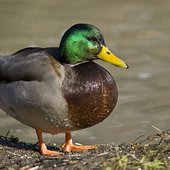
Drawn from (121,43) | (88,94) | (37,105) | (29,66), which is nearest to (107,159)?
(88,94)

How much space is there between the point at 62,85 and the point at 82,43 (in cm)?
45

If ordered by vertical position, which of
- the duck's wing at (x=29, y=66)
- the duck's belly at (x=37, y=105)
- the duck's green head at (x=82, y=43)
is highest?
the duck's green head at (x=82, y=43)

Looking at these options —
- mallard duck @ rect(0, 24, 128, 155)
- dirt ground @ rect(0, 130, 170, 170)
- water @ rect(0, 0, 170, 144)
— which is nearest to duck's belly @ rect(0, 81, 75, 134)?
mallard duck @ rect(0, 24, 128, 155)

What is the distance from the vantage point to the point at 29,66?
16.9 feet

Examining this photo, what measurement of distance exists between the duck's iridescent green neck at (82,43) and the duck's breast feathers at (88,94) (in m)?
0.12

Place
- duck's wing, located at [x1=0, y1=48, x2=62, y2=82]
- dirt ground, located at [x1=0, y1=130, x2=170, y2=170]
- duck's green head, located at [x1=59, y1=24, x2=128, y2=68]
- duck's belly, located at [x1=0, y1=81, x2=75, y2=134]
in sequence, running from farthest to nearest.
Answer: duck's green head, located at [x1=59, y1=24, x2=128, y2=68], duck's wing, located at [x1=0, y1=48, x2=62, y2=82], duck's belly, located at [x1=0, y1=81, x2=75, y2=134], dirt ground, located at [x1=0, y1=130, x2=170, y2=170]

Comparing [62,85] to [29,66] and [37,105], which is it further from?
[29,66]

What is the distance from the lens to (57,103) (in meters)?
4.89

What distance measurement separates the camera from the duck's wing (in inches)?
198

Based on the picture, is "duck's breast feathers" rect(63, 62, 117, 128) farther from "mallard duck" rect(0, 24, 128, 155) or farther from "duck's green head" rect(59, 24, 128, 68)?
"duck's green head" rect(59, 24, 128, 68)

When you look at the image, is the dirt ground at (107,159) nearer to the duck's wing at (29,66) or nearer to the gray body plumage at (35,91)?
the gray body plumage at (35,91)

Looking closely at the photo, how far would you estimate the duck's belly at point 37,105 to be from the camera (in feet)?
16.1

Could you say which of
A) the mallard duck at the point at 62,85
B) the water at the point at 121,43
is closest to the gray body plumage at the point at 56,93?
the mallard duck at the point at 62,85

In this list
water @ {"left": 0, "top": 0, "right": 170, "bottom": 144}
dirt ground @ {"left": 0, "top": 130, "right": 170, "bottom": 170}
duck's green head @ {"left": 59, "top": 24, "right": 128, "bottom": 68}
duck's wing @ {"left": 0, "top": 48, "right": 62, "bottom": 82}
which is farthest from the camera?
water @ {"left": 0, "top": 0, "right": 170, "bottom": 144}
